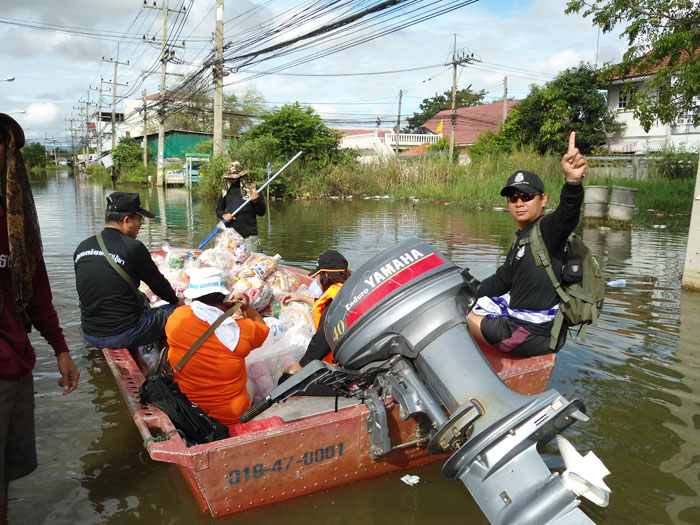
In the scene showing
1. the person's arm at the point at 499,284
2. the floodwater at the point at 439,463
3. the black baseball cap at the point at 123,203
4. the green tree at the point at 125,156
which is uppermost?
the green tree at the point at 125,156

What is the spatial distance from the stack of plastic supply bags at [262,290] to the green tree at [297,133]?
64.8 feet

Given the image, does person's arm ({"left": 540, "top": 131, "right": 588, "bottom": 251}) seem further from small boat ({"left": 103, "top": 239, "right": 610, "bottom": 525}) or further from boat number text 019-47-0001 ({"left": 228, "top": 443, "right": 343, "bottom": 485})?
boat number text 019-47-0001 ({"left": 228, "top": 443, "right": 343, "bottom": 485})

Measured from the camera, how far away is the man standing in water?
9.55ft

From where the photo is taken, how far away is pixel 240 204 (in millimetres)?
6984

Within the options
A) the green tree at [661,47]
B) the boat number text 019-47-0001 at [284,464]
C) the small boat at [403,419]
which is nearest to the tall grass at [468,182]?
the green tree at [661,47]

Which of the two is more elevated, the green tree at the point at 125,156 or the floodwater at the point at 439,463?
the green tree at the point at 125,156

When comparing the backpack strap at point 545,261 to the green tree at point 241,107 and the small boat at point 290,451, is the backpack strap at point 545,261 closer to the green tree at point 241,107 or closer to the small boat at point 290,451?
the small boat at point 290,451

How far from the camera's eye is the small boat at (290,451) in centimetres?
232

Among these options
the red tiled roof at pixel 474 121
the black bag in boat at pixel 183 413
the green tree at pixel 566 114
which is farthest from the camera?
the red tiled roof at pixel 474 121

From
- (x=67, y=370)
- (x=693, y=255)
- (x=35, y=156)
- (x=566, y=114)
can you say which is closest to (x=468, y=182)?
(x=566, y=114)

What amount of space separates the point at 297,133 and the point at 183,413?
24107mm

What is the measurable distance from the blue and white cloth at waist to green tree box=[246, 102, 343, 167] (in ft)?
72.4

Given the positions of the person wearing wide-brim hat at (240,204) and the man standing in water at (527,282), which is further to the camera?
the person wearing wide-brim hat at (240,204)

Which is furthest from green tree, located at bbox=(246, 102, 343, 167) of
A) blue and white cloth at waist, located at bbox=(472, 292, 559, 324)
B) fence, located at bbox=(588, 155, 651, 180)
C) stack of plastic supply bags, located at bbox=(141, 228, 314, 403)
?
blue and white cloth at waist, located at bbox=(472, 292, 559, 324)
